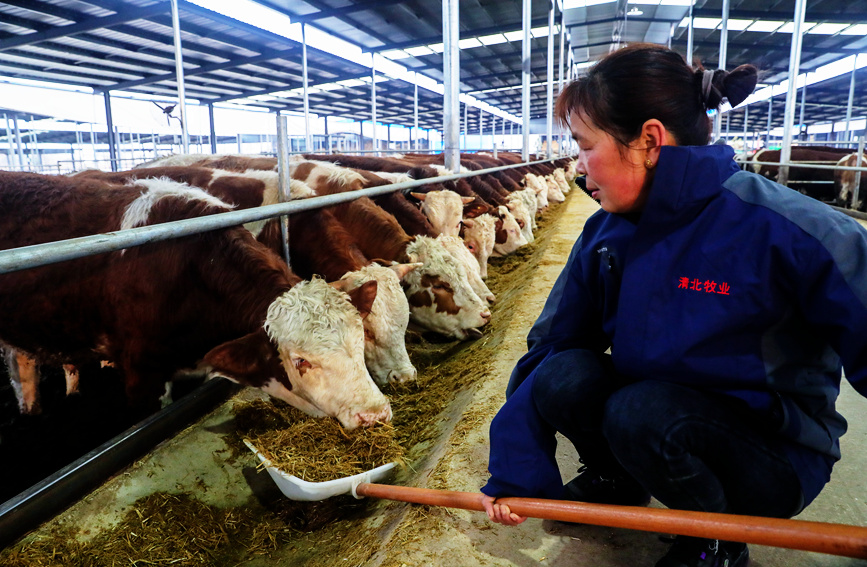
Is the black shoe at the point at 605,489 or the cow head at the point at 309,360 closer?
the black shoe at the point at 605,489

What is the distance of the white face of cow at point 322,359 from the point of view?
2.77 m

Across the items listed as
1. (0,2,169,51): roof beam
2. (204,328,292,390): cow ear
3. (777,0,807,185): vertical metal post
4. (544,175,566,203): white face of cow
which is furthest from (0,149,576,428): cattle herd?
(544,175,566,203): white face of cow

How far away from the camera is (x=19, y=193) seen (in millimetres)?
3855

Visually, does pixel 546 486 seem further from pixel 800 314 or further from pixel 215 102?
pixel 215 102

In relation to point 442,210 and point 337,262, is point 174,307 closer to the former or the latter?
point 337,262

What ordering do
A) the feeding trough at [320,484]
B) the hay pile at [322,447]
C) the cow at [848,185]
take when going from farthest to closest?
the cow at [848,185], the hay pile at [322,447], the feeding trough at [320,484]

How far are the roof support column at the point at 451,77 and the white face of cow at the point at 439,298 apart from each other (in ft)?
12.8

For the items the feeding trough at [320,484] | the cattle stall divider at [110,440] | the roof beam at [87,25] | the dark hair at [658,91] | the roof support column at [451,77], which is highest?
the roof beam at [87,25]

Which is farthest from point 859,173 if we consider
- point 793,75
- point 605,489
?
point 605,489

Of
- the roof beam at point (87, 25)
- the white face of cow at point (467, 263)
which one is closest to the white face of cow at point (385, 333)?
the white face of cow at point (467, 263)

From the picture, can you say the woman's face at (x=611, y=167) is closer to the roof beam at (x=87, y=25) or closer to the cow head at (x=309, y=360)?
the cow head at (x=309, y=360)

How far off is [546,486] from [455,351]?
310 cm

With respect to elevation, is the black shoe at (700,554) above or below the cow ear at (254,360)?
below

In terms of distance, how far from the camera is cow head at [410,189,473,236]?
659 centimetres
